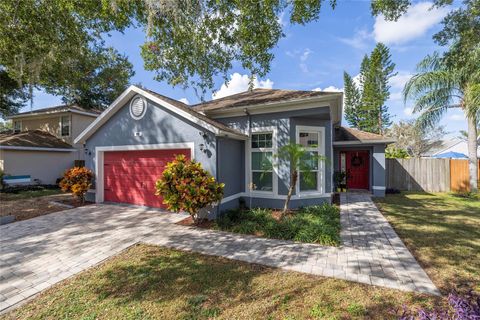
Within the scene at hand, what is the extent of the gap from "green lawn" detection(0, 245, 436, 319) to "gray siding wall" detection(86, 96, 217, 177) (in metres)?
3.85

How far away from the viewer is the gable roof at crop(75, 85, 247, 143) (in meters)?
7.34

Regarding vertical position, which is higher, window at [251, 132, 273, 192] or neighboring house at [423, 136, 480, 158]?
neighboring house at [423, 136, 480, 158]

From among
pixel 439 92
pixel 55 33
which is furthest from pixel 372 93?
pixel 55 33

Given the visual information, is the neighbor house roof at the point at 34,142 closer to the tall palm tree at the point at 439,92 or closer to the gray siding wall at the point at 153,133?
the gray siding wall at the point at 153,133

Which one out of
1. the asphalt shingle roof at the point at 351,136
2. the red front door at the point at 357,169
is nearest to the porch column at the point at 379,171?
the asphalt shingle roof at the point at 351,136

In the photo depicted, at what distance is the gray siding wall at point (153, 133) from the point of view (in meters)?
7.54

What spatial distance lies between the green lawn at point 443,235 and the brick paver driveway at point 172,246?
30cm

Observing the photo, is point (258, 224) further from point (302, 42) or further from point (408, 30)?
point (408, 30)

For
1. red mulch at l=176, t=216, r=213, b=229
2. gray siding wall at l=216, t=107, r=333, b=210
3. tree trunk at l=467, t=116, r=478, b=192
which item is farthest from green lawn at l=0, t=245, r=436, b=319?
tree trunk at l=467, t=116, r=478, b=192

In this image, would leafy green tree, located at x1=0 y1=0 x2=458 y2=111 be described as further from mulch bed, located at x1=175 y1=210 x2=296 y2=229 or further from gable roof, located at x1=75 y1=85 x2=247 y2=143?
mulch bed, located at x1=175 y1=210 x2=296 y2=229

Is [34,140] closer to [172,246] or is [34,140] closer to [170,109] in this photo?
[170,109]

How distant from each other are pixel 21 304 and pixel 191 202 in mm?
3638

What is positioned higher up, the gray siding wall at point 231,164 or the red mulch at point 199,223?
the gray siding wall at point 231,164

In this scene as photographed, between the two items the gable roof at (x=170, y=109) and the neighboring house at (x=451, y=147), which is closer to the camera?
the gable roof at (x=170, y=109)
